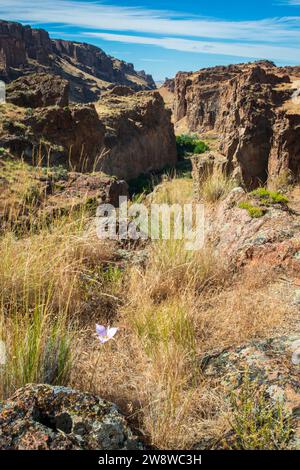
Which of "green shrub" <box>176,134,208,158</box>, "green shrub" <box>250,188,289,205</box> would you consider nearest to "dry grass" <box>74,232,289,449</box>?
"green shrub" <box>250,188,289,205</box>

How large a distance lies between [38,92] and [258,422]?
20.3m

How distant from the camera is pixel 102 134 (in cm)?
2233

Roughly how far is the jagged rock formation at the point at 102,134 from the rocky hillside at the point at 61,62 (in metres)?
39.8

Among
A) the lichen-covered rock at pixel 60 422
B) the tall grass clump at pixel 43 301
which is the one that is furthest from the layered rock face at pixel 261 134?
the lichen-covered rock at pixel 60 422

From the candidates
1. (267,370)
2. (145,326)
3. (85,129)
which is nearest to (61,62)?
(85,129)

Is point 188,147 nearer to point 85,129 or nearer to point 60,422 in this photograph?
point 85,129

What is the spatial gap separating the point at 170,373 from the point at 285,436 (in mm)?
675

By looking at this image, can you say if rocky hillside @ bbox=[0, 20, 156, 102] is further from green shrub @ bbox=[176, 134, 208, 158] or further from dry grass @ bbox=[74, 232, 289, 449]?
A: dry grass @ bbox=[74, 232, 289, 449]

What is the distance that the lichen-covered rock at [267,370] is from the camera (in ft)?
6.73

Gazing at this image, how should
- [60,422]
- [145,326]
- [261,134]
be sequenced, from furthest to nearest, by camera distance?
[261,134] → [145,326] → [60,422]

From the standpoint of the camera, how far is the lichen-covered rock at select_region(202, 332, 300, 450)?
2.05 metres

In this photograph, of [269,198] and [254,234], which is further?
[269,198]
